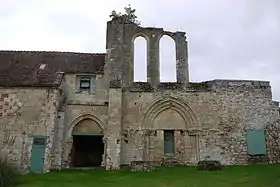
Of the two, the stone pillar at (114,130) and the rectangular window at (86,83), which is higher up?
the rectangular window at (86,83)

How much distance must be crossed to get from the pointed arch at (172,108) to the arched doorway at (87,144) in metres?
3.36

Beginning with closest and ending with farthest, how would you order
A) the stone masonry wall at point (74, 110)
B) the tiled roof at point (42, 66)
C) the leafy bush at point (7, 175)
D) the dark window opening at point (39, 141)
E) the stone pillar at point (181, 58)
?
1. the leafy bush at point (7, 175)
2. the dark window opening at point (39, 141)
3. the tiled roof at point (42, 66)
4. the stone masonry wall at point (74, 110)
5. the stone pillar at point (181, 58)

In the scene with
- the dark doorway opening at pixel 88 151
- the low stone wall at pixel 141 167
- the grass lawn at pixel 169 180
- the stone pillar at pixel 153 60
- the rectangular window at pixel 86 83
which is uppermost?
the stone pillar at pixel 153 60

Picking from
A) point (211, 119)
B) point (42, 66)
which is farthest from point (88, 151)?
point (211, 119)

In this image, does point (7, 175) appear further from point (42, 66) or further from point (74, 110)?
point (42, 66)

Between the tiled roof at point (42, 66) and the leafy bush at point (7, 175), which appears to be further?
the tiled roof at point (42, 66)

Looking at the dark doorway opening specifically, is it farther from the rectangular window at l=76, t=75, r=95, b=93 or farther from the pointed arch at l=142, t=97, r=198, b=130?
the pointed arch at l=142, t=97, r=198, b=130

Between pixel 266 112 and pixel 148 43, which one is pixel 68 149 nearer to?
pixel 148 43

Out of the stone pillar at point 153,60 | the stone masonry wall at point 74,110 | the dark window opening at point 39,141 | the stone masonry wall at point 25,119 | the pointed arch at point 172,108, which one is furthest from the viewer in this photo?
the stone pillar at point 153,60

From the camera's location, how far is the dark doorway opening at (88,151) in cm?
2567

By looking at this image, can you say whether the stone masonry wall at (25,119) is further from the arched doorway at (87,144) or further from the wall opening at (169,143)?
the wall opening at (169,143)

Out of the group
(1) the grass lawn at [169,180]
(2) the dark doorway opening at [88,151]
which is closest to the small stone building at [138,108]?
(2) the dark doorway opening at [88,151]

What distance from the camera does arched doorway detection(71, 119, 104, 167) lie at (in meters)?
23.5

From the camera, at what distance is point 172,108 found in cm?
2395
